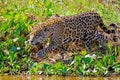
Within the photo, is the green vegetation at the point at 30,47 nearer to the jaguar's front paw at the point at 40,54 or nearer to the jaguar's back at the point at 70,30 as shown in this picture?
the jaguar's front paw at the point at 40,54

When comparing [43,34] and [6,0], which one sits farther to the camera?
[6,0]

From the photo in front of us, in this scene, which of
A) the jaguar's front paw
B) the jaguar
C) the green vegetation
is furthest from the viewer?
the jaguar

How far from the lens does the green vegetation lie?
9898 mm

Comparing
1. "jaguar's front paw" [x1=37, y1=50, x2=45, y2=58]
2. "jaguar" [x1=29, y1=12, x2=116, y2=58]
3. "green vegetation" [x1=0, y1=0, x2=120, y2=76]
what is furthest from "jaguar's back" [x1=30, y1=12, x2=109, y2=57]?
"green vegetation" [x1=0, y1=0, x2=120, y2=76]

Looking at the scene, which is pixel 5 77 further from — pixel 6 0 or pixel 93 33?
pixel 6 0

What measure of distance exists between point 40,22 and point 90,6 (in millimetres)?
2075

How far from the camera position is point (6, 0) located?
13.2 meters

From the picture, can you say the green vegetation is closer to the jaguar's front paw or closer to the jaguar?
the jaguar's front paw

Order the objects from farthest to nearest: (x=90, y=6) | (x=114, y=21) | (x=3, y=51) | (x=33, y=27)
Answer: (x=90, y=6) → (x=114, y=21) → (x=33, y=27) → (x=3, y=51)

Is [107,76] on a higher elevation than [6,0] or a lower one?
lower

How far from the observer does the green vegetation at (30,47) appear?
990 cm

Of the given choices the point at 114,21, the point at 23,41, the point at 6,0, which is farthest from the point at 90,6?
the point at 23,41

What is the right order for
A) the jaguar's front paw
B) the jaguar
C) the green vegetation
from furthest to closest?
the jaguar < the jaguar's front paw < the green vegetation

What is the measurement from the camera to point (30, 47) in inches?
433
